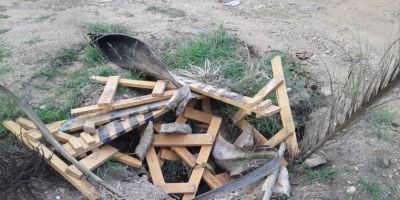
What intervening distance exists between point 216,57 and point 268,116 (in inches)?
55.0

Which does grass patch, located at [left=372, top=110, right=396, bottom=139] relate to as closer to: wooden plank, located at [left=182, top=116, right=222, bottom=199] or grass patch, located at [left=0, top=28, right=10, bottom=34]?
wooden plank, located at [left=182, top=116, right=222, bottom=199]

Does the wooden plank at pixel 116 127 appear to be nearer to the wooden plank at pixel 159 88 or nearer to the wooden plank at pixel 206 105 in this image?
the wooden plank at pixel 159 88

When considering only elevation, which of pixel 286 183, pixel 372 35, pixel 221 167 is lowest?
pixel 221 167

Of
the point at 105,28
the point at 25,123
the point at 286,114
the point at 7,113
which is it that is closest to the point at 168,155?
the point at 286,114

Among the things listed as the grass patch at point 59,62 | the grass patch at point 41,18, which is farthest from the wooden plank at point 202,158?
the grass patch at point 41,18

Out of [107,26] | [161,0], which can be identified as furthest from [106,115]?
[161,0]

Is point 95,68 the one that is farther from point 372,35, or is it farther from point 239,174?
point 372,35

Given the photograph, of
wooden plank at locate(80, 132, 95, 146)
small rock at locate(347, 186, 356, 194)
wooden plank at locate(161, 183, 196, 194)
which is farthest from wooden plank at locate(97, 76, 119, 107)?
small rock at locate(347, 186, 356, 194)

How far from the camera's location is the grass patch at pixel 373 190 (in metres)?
4.10

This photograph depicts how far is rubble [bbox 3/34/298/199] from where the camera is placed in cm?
439

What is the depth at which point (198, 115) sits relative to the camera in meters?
4.97

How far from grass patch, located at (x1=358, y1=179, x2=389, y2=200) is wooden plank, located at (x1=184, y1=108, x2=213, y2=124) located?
1617 mm

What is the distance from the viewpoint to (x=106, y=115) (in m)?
4.68

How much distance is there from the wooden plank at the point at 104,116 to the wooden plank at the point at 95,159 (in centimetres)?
29
